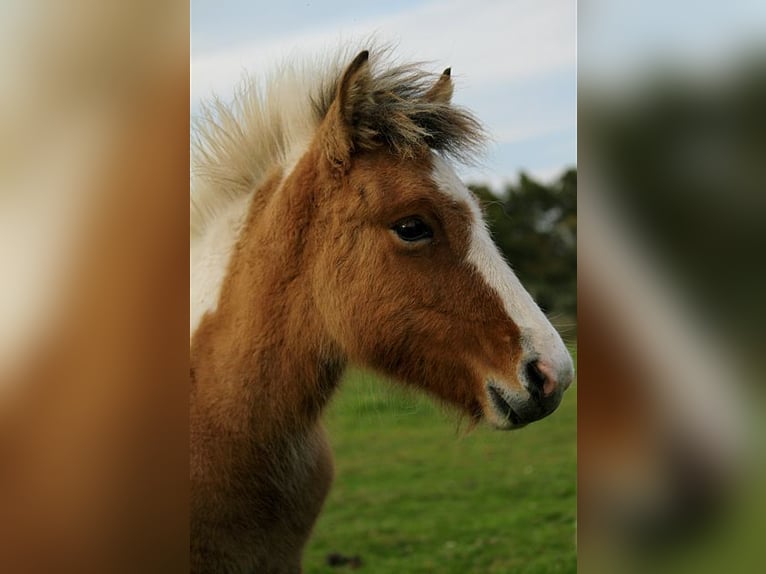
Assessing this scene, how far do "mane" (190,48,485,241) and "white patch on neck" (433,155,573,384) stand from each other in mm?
90

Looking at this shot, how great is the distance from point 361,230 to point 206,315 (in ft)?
1.39

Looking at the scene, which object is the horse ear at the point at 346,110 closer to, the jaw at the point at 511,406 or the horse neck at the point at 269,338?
the horse neck at the point at 269,338

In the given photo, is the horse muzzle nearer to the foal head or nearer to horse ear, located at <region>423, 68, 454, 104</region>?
the foal head

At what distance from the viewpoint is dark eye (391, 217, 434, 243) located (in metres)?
1.55

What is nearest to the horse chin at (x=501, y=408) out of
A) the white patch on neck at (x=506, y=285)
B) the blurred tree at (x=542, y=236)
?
the white patch on neck at (x=506, y=285)

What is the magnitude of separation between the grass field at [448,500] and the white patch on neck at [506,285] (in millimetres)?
1194

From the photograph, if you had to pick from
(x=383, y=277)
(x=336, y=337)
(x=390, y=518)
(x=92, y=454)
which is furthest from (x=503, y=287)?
(x=390, y=518)

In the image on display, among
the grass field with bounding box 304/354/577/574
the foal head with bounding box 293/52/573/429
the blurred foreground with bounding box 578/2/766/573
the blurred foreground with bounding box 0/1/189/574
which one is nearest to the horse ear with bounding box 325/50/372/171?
the foal head with bounding box 293/52/573/429

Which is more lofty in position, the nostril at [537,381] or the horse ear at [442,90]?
the horse ear at [442,90]

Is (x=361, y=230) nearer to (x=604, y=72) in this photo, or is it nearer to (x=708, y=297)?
(x=604, y=72)

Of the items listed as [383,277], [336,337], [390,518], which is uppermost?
[383,277]

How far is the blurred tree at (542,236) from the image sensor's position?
→ 355cm

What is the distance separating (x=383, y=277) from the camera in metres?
1.56

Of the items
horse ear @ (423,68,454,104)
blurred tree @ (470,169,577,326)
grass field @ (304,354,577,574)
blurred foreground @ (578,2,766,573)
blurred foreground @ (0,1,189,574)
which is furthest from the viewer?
blurred tree @ (470,169,577,326)
